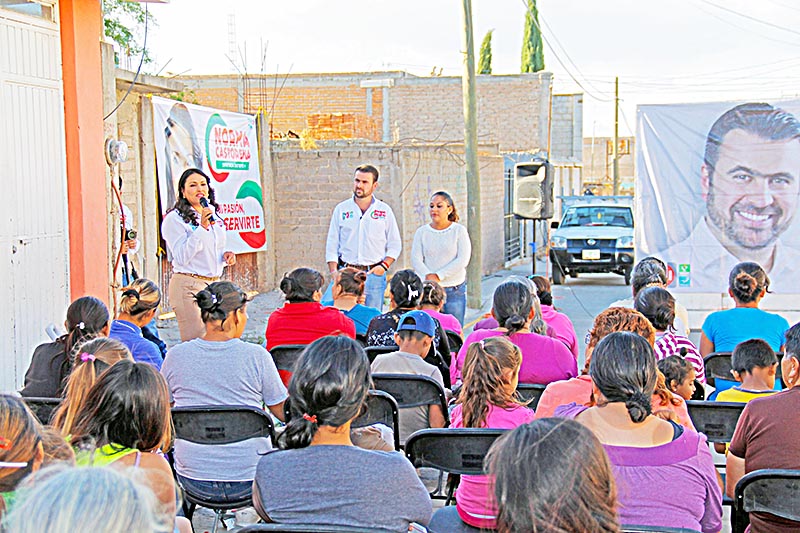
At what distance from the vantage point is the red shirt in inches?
222

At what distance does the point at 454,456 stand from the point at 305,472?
1.01 m

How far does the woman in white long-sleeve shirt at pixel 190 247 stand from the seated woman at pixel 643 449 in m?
4.06

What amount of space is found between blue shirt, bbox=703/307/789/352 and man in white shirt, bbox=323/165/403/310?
10.5 ft

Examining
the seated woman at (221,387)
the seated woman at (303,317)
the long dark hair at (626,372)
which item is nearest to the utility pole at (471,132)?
the seated woman at (303,317)

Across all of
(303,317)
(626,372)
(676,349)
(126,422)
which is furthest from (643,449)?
(303,317)

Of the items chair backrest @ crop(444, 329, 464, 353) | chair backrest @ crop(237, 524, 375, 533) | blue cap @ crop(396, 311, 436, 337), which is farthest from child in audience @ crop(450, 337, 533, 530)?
chair backrest @ crop(444, 329, 464, 353)

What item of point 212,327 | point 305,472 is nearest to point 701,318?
point 212,327

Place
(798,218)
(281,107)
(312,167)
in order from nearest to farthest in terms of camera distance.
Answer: (798,218), (312,167), (281,107)

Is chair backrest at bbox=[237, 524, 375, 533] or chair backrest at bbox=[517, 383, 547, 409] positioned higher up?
chair backrest at bbox=[237, 524, 375, 533]

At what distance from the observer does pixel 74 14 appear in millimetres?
7492

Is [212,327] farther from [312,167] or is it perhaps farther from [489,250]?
[489,250]

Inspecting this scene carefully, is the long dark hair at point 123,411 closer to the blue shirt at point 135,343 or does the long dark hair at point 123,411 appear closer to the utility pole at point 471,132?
the blue shirt at point 135,343

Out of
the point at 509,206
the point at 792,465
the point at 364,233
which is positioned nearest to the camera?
the point at 792,465

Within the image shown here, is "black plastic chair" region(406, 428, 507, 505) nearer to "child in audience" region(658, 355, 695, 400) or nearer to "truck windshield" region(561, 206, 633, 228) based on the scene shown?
"child in audience" region(658, 355, 695, 400)
